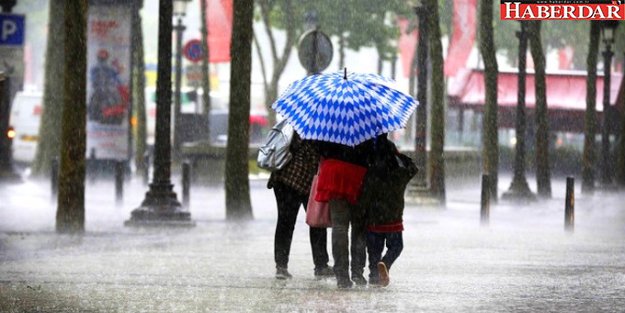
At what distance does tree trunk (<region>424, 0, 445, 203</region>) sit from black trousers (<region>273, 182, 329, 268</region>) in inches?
713

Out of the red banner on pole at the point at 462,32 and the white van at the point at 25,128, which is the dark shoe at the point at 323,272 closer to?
the red banner on pole at the point at 462,32

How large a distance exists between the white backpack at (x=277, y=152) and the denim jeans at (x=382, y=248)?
1075mm

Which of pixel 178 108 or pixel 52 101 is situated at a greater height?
Result: pixel 52 101

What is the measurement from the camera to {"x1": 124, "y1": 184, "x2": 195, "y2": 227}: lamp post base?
25750mm

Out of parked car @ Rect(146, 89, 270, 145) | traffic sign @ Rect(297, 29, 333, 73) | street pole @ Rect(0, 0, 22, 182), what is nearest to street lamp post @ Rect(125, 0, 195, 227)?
traffic sign @ Rect(297, 29, 333, 73)

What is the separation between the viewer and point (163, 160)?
1031 inches

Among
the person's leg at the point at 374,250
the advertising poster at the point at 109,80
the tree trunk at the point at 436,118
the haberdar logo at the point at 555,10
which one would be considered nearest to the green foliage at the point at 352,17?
the advertising poster at the point at 109,80

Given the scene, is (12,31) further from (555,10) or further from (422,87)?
(422,87)

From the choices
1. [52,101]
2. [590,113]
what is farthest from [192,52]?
[590,113]

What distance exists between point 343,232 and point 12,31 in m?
10.2

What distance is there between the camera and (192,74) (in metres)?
54.0

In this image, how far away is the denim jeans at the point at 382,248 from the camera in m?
15.2

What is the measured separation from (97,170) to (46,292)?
25722 millimetres

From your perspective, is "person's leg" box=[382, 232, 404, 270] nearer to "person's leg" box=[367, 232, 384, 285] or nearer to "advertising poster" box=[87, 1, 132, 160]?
"person's leg" box=[367, 232, 384, 285]
